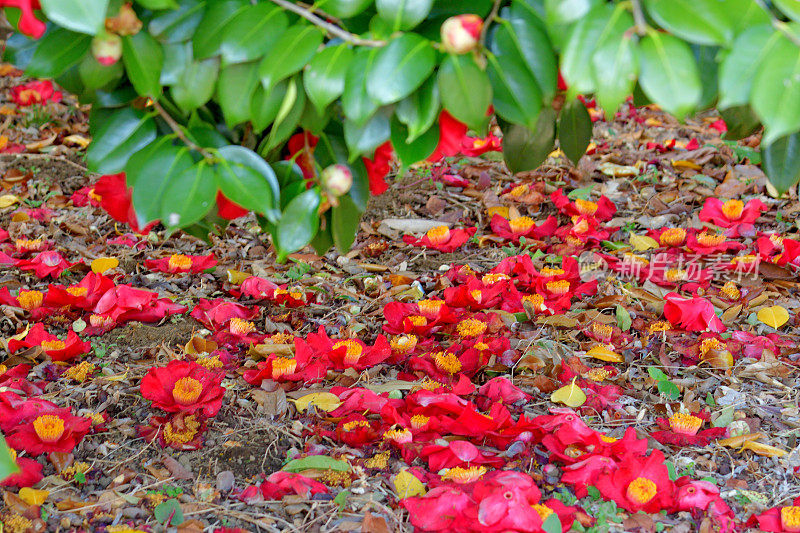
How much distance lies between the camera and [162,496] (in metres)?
1.24

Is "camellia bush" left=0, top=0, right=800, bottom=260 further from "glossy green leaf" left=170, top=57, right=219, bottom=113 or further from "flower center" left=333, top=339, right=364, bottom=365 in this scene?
"flower center" left=333, top=339, right=364, bottom=365

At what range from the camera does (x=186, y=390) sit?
4.52 feet

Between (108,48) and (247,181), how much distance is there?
0.19m

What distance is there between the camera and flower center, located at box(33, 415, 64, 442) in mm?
1273

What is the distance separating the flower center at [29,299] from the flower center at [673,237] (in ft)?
5.37

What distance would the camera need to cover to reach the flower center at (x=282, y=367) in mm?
1537

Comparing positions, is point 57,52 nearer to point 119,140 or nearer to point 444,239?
point 119,140

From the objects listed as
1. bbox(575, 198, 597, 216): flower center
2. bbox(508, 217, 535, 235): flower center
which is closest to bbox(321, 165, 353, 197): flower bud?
bbox(508, 217, 535, 235): flower center

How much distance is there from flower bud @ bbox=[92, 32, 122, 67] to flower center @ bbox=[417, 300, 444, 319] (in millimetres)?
1075

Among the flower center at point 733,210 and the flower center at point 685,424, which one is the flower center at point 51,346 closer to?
the flower center at point 685,424

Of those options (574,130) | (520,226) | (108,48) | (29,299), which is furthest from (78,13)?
(520,226)

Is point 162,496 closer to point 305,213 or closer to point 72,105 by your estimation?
point 305,213

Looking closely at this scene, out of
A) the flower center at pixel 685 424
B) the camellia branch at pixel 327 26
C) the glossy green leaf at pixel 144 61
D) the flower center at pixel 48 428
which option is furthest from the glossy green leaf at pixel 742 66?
the flower center at pixel 48 428

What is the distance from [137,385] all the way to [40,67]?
888 millimetres
